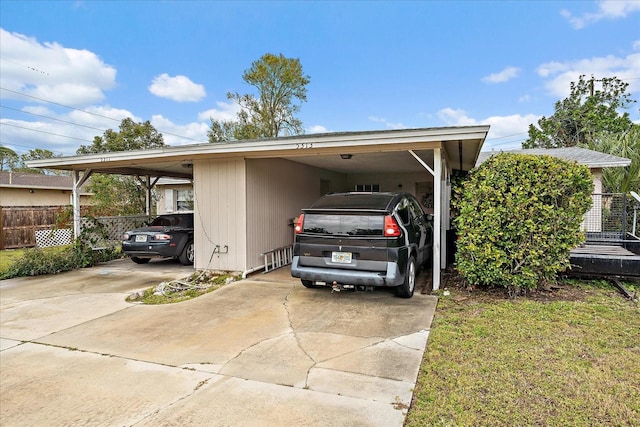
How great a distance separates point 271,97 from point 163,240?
965 inches

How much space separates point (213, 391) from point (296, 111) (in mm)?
29661

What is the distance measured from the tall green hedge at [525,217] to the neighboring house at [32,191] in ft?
60.8

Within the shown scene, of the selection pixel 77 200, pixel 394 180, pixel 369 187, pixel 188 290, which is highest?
pixel 394 180

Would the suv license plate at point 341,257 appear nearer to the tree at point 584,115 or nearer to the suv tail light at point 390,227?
the suv tail light at point 390,227

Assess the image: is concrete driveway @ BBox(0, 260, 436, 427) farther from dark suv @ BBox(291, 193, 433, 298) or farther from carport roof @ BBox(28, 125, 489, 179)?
carport roof @ BBox(28, 125, 489, 179)

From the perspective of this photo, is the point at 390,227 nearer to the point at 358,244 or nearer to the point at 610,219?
the point at 358,244

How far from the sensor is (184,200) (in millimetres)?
16766

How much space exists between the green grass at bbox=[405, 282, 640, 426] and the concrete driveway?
0.28 meters

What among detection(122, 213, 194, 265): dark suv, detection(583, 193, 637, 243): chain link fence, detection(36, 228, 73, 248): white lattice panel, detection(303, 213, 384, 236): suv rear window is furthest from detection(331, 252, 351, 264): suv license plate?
detection(36, 228, 73, 248): white lattice panel

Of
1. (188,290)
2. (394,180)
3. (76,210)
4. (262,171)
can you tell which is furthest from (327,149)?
(76,210)

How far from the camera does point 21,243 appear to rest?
1424 cm

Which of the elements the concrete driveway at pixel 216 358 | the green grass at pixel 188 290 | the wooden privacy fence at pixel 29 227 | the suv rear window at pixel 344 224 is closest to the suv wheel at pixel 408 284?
the concrete driveway at pixel 216 358

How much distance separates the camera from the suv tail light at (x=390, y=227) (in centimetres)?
512

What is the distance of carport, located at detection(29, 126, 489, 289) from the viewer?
6016 mm
